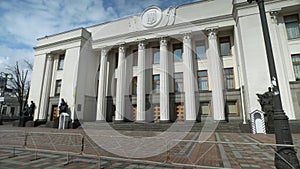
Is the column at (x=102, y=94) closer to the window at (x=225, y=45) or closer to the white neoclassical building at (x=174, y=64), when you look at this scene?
the white neoclassical building at (x=174, y=64)

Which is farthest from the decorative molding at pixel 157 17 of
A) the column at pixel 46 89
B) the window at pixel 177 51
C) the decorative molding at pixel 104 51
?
the column at pixel 46 89

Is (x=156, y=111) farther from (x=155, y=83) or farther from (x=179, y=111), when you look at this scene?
(x=155, y=83)

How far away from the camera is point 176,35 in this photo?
57.5ft

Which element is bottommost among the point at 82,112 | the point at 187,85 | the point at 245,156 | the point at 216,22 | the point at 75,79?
the point at 245,156

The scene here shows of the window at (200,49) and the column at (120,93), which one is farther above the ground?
the window at (200,49)

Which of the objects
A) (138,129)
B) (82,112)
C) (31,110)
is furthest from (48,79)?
(138,129)

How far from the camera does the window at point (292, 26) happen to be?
13.7 m

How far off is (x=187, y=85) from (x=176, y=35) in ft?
19.3

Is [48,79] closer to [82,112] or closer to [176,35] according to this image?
[82,112]

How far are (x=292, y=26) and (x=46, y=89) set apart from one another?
28.5 m


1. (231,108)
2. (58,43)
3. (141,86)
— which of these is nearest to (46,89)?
(58,43)

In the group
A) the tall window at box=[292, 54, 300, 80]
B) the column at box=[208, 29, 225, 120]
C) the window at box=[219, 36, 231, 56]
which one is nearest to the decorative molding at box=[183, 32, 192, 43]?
the column at box=[208, 29, 225, 120]

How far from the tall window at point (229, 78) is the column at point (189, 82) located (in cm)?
350

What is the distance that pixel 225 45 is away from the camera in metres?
17.4
